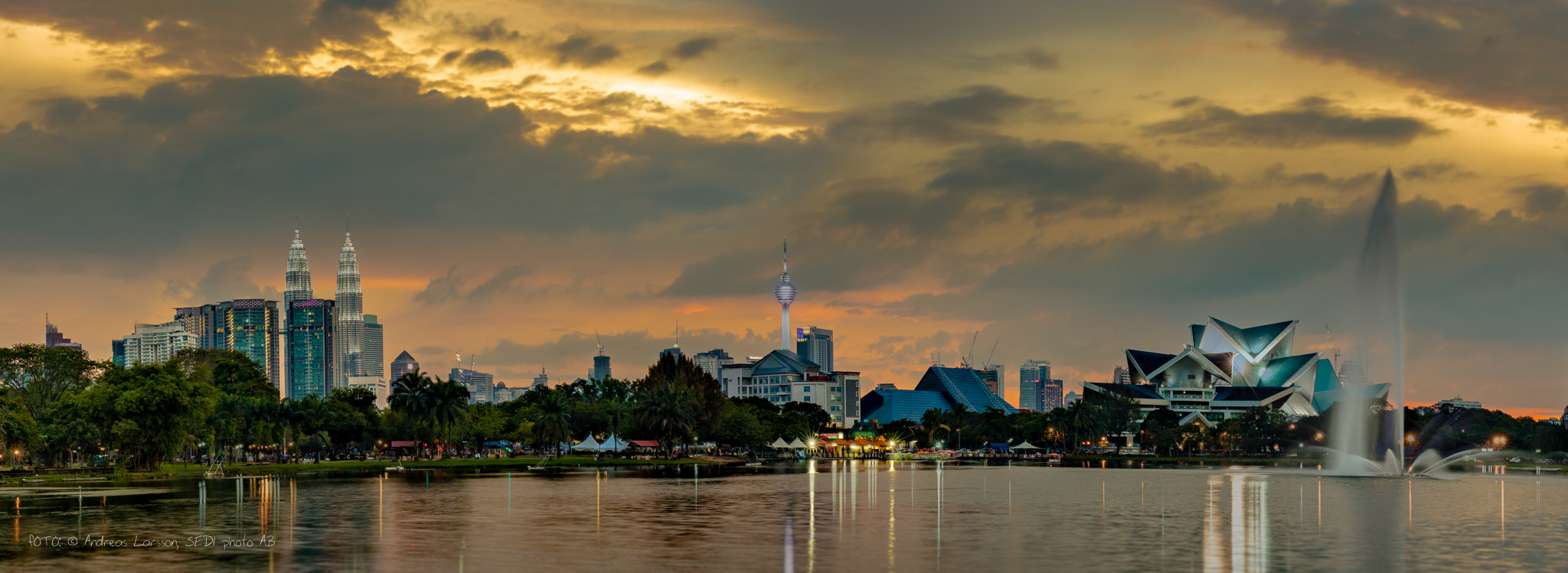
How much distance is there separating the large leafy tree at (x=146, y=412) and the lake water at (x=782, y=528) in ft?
58.8

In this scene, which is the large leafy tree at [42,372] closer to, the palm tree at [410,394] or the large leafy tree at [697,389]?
the palm tree at [410,394]

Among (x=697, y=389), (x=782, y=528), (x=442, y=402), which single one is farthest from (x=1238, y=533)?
(x=697, y=389)

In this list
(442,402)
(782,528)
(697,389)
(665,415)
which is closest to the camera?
(782,528)

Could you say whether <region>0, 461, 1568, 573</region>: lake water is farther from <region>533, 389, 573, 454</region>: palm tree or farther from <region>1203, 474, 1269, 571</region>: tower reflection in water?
<region>533, 389, 573, 454</region>: palm tree

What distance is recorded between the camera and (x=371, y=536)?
1849 inches

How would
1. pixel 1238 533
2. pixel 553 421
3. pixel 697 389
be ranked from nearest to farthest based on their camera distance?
1. pixel 1238 533
2. pixel 553 421
3. pixel 697 389

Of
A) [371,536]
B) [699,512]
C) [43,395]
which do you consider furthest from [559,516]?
[43,395]

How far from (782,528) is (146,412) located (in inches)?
3120

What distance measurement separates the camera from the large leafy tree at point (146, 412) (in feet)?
347

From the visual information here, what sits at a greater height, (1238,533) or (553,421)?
(1238,533)

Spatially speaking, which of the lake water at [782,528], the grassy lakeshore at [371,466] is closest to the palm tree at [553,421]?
the grassy lakeshore at [371,466]

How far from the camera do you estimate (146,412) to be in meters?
107

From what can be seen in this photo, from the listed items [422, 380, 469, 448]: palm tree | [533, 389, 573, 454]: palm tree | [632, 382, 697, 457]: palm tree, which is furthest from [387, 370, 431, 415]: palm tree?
[632, 382, 697, 457]: palm tree

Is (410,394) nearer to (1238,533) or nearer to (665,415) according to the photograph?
(665,415)
